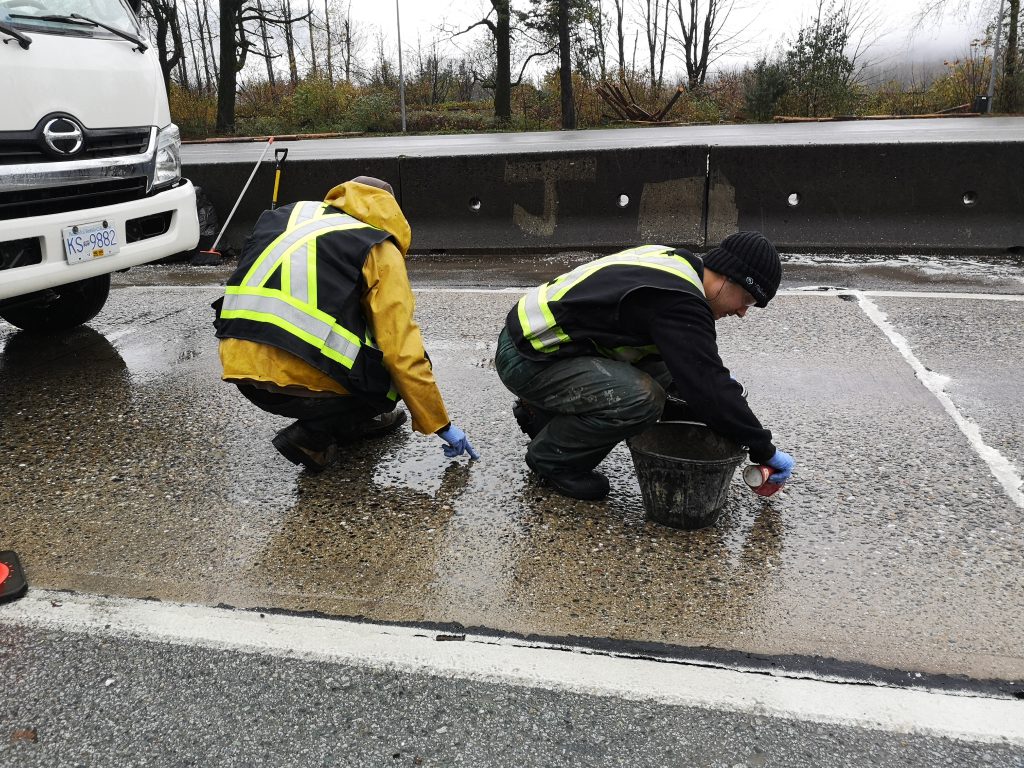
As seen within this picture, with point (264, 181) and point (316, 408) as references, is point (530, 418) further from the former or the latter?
point (264, 181)

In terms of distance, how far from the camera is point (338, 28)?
152 feet

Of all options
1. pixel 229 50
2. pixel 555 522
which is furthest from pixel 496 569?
pixel 229 50

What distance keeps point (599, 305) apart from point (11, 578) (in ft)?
7.19

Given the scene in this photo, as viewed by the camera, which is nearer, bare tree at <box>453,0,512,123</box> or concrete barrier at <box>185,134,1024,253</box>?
concrete barrier at <box>185,134,1024,253</box>

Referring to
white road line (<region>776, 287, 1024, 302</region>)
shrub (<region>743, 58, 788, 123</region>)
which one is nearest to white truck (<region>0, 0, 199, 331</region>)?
white road line (<region>776, 287, 1024, 302</region>)

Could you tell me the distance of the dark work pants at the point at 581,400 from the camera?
316cm

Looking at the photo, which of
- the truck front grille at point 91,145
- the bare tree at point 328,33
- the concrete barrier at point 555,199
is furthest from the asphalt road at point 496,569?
the bare tree at point 328,33

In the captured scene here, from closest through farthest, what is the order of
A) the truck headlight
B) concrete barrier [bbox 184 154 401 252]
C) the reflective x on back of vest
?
the reflective x on back of vest → the truck headlight → concrete barrier [bbox 184 154 401 252]

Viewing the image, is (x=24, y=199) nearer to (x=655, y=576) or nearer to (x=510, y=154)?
(x=655, y=576)

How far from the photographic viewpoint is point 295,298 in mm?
3266

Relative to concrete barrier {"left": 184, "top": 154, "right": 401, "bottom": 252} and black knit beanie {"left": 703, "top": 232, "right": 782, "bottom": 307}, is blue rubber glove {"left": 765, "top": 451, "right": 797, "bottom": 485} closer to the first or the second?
black knit beanie {"left": 703, "top": 232, "right": 782, "bottom": 307}

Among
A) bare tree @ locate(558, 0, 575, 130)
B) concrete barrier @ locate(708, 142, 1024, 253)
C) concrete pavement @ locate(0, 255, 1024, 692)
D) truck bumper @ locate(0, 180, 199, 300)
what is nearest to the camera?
concrete pavement @ locate(0, 255, 1024, 692)

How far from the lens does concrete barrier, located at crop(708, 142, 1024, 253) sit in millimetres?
7219

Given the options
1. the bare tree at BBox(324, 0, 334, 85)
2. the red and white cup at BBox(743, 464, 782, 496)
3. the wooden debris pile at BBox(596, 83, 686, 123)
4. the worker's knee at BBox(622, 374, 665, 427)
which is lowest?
the red and white cup at BBox(743, 464, 782, 496)
